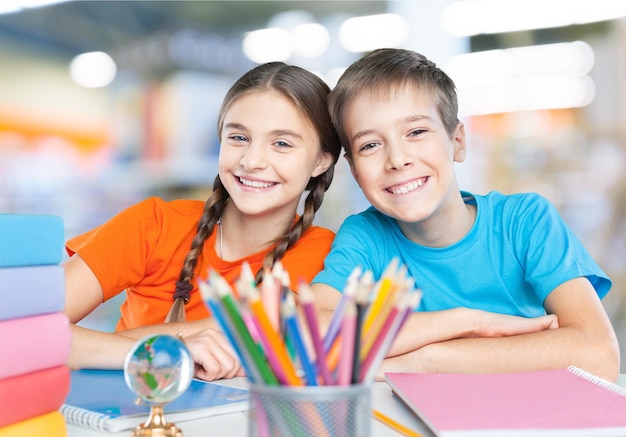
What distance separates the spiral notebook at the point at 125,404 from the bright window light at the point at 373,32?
131 inches

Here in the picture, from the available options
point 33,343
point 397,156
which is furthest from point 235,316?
point 397,156

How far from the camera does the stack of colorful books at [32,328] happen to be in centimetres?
51

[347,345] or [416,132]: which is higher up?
[416,132]

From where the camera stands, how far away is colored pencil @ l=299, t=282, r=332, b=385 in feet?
1.40

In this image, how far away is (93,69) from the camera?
4.37 meters

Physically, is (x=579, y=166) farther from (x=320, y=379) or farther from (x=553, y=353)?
A: (x=320, y=379)

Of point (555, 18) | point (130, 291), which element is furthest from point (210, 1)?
point (130, 291)

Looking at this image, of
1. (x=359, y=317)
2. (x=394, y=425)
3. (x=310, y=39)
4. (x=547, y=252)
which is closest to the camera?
(x=359, y=317)

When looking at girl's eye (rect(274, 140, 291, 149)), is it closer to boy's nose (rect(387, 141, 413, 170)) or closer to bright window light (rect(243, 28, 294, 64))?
boy's nose (rect(387, 141, 413, 170))

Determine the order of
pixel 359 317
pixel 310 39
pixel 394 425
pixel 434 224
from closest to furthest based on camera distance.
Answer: pixel 359 317, pixel 394 425, pixel 434 224, pixel 310 39

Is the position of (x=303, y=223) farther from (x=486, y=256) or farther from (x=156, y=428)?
(x=156, y=428)

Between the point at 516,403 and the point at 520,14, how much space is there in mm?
3539

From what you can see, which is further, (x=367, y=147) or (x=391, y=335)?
(x=367, y=147)

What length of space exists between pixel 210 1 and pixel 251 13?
269 mm
